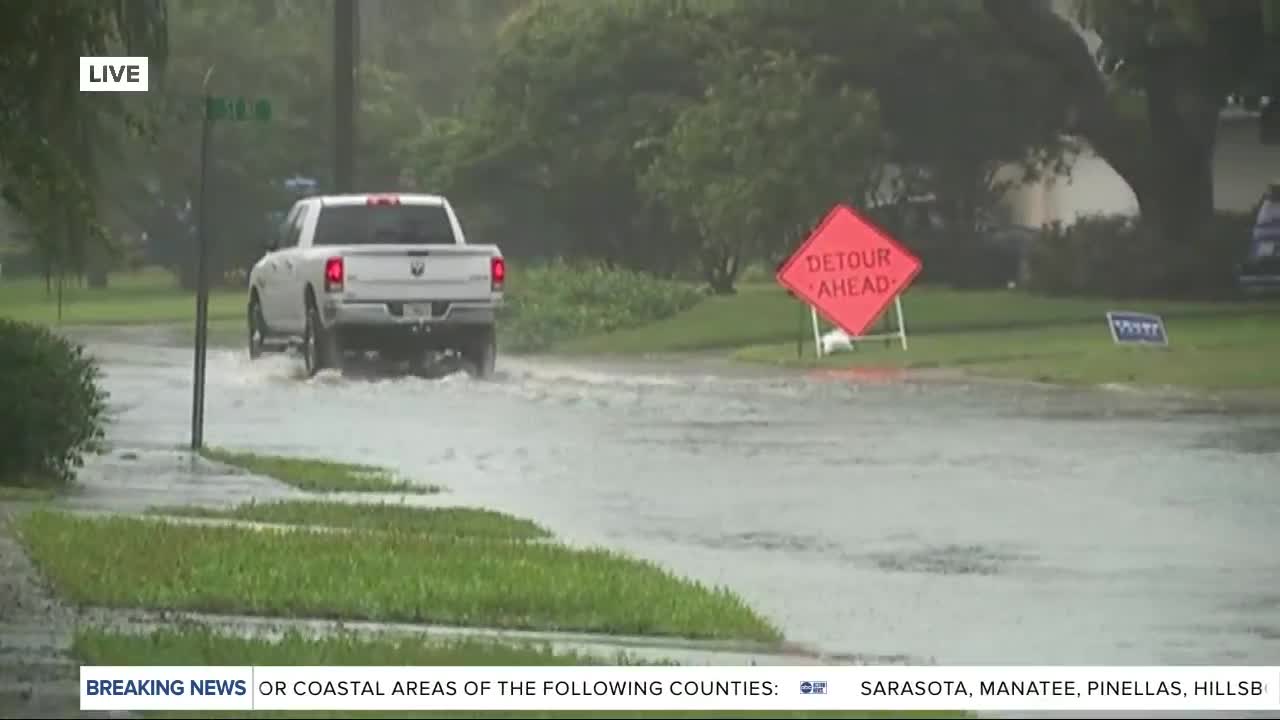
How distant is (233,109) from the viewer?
20.3 metres

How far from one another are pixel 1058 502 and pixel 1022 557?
2.97m

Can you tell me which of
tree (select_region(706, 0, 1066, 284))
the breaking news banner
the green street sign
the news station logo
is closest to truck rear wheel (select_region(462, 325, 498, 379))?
the green street sign

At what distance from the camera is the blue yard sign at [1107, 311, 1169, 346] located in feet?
114

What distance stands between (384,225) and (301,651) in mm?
23898

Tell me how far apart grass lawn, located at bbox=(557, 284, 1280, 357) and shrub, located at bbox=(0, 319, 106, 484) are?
20792 millimetres

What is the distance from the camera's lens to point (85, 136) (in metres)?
15.1

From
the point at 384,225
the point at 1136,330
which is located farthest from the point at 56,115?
the point at 1136,330

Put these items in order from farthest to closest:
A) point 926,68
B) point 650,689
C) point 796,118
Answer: point 926,68
point 796,118
point 650,689

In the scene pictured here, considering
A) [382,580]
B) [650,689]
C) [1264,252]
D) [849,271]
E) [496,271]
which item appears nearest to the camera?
[650,689]

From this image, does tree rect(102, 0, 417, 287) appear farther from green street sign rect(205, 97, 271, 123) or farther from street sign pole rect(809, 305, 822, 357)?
green street sign rect(205, 97, 271, 123)

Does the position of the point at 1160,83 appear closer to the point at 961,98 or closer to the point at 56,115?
the point at 961,98

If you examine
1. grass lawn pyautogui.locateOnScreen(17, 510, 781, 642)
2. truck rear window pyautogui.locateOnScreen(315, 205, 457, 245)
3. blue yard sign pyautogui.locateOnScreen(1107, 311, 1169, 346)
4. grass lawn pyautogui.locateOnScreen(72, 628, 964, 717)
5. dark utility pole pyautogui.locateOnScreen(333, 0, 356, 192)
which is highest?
dark utility pole pyautogui.locateOnScreen(333, 0, 356, 192)

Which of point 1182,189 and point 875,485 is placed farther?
point 1182,189

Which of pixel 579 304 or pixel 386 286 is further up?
pixel 386 286
